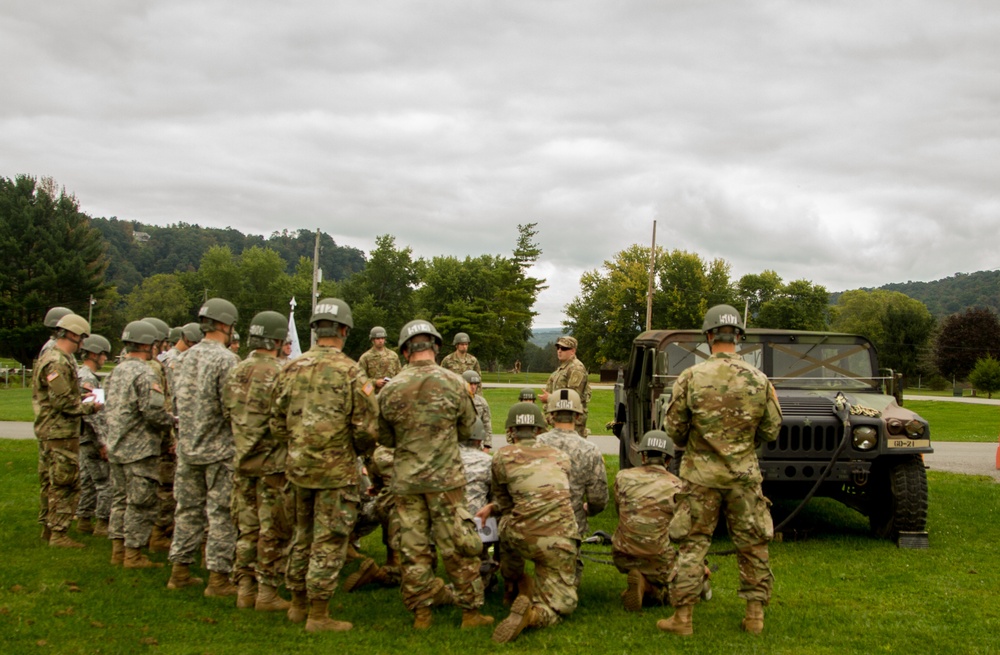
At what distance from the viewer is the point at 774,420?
19.7 feet

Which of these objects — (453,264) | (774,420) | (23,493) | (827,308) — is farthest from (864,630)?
(827,308)

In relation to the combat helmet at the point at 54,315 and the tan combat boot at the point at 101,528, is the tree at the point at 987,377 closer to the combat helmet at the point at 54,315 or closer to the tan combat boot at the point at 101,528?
the tan combat boot at the point at 101,528

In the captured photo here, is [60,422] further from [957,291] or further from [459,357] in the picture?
[957,291]

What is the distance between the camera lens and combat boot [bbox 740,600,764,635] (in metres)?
5.71

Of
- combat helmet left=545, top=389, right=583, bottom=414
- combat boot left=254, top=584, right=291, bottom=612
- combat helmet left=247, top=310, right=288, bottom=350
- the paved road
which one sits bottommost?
combat boot left=254, top=584, right=291, bottom=612

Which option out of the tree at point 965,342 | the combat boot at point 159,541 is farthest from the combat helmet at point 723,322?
the tree at point 965,342

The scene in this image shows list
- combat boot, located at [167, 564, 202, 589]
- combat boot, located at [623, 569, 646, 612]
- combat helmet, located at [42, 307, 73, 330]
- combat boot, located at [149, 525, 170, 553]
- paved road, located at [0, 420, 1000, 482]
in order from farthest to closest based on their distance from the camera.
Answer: paved road, located at [0, 420, 1000, 482] → combat helmet, located at [42, 307, 73, 330] → combat boot, located at [149, 525, 170, 553] → combat boot, located at [167, 564, 202, 589] → combat boot, located at [623, 569, 646, 612]

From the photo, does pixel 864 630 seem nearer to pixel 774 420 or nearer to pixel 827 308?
pixel 774 420

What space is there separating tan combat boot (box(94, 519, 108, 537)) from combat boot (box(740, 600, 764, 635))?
6186 millimetres

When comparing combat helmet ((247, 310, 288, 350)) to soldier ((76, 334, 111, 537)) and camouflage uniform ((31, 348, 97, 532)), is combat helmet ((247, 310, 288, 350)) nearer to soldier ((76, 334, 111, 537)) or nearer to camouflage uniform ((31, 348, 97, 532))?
camouflage uniform ((31, 348, 97, 532))

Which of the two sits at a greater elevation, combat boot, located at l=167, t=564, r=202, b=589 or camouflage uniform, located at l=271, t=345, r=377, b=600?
camouflage uniform, located at l=271, t=345, r=377, b=600

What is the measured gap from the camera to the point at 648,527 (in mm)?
6168

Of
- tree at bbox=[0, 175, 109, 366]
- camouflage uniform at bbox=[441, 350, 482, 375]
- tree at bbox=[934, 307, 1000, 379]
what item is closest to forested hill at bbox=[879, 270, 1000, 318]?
tree at bbox=[934, 307, 1000, 379]

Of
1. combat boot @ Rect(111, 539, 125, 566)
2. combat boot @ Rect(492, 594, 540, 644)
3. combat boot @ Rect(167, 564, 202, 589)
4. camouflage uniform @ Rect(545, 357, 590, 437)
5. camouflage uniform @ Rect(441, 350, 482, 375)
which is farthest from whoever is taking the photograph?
camouflage uniform @ Rect(441, 350, 482, 375)
